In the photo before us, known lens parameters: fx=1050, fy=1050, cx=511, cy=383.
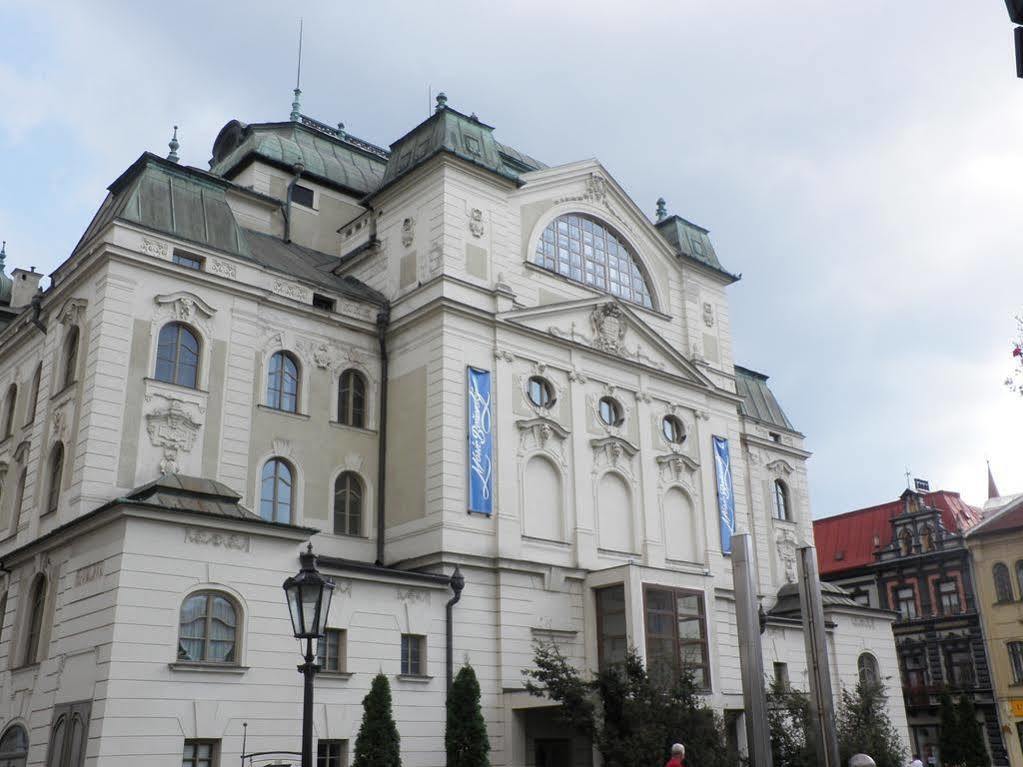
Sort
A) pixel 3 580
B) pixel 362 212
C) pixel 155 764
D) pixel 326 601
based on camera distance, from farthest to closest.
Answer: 1. pixel 362 212
2. pixel 3 580
3. pixel 155 764
4. pixel 326 601

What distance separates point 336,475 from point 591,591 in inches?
325

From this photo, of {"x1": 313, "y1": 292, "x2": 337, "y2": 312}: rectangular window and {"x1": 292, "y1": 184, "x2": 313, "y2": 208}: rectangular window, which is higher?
{"x1": 292, "y1": 184, "x2": 313, "y2": 208}: rectangular window

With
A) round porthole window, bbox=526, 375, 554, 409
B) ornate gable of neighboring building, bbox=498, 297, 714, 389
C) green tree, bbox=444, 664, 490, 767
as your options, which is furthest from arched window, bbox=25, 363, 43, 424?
green tree, bbox=444, 664, 490, 767

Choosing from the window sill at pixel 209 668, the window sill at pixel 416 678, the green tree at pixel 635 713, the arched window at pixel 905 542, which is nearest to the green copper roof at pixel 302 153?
the window sill at pixel 416 678

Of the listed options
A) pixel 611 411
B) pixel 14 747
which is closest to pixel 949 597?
pixel 611 411

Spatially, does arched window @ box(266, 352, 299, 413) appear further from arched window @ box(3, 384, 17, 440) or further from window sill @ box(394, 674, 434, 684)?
arched window @ box(3, 384, 17, 440)

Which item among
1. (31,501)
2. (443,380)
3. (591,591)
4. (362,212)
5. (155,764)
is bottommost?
(155,764)

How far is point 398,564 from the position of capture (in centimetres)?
2972

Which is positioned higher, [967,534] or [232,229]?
[232,229]

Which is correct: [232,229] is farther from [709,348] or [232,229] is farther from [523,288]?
[709,348]

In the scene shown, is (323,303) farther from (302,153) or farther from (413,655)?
(413,655)

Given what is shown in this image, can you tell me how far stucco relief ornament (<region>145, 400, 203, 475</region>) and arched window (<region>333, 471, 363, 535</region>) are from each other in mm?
4790

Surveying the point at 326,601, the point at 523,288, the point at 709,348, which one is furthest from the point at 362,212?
the point at 326,601

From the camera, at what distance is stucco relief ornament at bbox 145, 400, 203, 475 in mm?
26766
